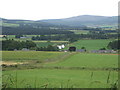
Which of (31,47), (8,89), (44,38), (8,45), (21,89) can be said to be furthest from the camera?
(44,38)

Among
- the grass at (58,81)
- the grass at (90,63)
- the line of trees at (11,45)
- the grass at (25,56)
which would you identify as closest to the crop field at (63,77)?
the grass at (58,81)

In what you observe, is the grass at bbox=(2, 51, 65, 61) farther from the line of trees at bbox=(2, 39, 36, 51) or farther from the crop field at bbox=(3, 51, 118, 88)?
the line of trees at bbox=(2, 39, 36, 51)

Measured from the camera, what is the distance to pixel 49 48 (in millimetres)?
36062

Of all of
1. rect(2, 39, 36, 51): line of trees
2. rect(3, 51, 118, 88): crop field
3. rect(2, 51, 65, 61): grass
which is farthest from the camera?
rect(2, 39, 36, 51): line of trees

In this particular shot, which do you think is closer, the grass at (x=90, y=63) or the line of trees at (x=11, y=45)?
the grass at (x=90, y=63)

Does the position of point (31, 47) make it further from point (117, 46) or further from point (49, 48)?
point (117, 46)

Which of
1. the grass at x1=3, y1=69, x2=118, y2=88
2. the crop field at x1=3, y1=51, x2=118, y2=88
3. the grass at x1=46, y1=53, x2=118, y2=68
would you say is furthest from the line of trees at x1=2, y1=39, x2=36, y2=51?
the grass at x1=3, y1=69, x2=118, y2=88

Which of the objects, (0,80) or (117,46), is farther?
(117,46)

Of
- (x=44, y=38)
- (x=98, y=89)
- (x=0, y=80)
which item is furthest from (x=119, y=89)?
(x=44, y=38)

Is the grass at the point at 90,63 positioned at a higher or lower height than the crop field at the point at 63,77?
lower

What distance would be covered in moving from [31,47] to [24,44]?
1315 millimetres

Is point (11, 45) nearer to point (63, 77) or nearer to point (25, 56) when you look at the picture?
point (25, 56)

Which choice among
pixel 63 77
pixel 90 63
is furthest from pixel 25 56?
pixel 63 77

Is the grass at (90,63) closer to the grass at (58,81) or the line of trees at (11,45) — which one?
the grass at (58,81)
